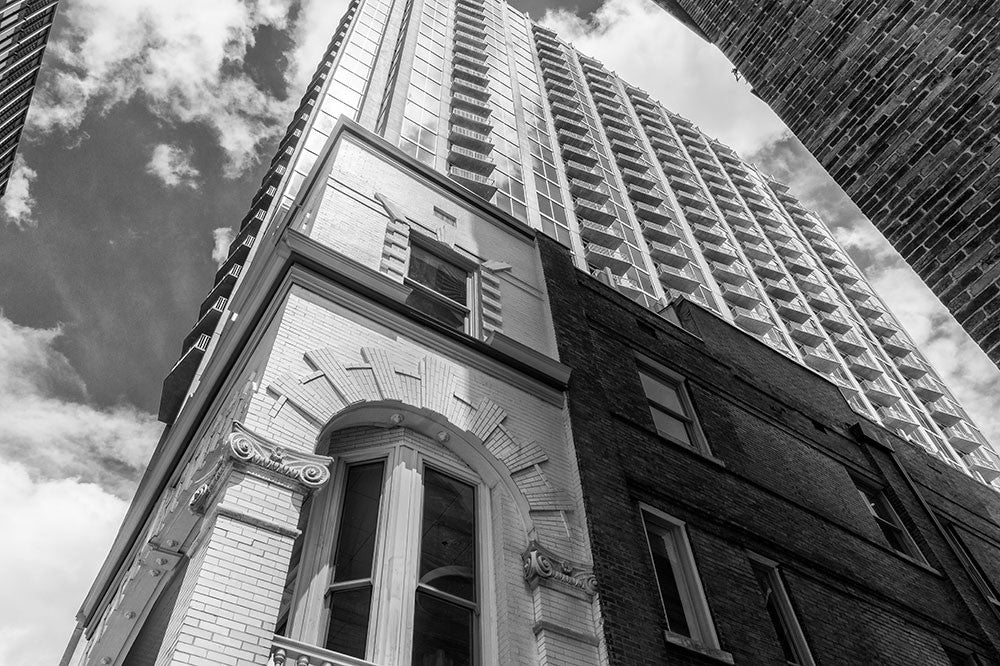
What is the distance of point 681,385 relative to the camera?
13.8 m

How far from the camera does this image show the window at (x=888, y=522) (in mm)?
14531

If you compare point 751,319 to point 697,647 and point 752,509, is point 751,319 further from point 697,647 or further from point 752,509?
point 697,647

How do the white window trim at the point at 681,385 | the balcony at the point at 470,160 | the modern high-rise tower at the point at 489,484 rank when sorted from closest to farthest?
1. the modern high-rise tower at the point at 489,484
2. the white window trim at the point at 681,385
3. the balcony at the point at 470,160

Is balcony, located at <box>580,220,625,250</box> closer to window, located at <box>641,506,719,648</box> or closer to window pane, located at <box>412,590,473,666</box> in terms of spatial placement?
window, located at <box>641,506,719,648</box>

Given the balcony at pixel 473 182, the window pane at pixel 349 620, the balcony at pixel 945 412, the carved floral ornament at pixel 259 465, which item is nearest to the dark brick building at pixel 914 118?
the window pane at pixel 349 620

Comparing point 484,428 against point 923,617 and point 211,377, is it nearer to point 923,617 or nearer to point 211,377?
point 211,377

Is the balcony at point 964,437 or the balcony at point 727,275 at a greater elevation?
the balcony at point 727,275

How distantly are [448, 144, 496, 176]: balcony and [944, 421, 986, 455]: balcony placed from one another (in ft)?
94.2

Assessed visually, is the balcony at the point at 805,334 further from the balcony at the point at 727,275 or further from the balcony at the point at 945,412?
the balcony at the point at 945,412

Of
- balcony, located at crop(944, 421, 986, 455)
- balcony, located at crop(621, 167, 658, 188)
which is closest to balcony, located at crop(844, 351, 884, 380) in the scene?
balcony, located at crop(944, 421, 986, 455)

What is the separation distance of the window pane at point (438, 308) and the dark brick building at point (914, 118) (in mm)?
5575

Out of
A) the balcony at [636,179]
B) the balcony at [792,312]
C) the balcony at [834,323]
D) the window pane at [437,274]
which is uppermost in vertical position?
the balcony at [636,179]

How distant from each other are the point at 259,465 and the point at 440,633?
249 centimetres

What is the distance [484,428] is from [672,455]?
3735 millimetres
